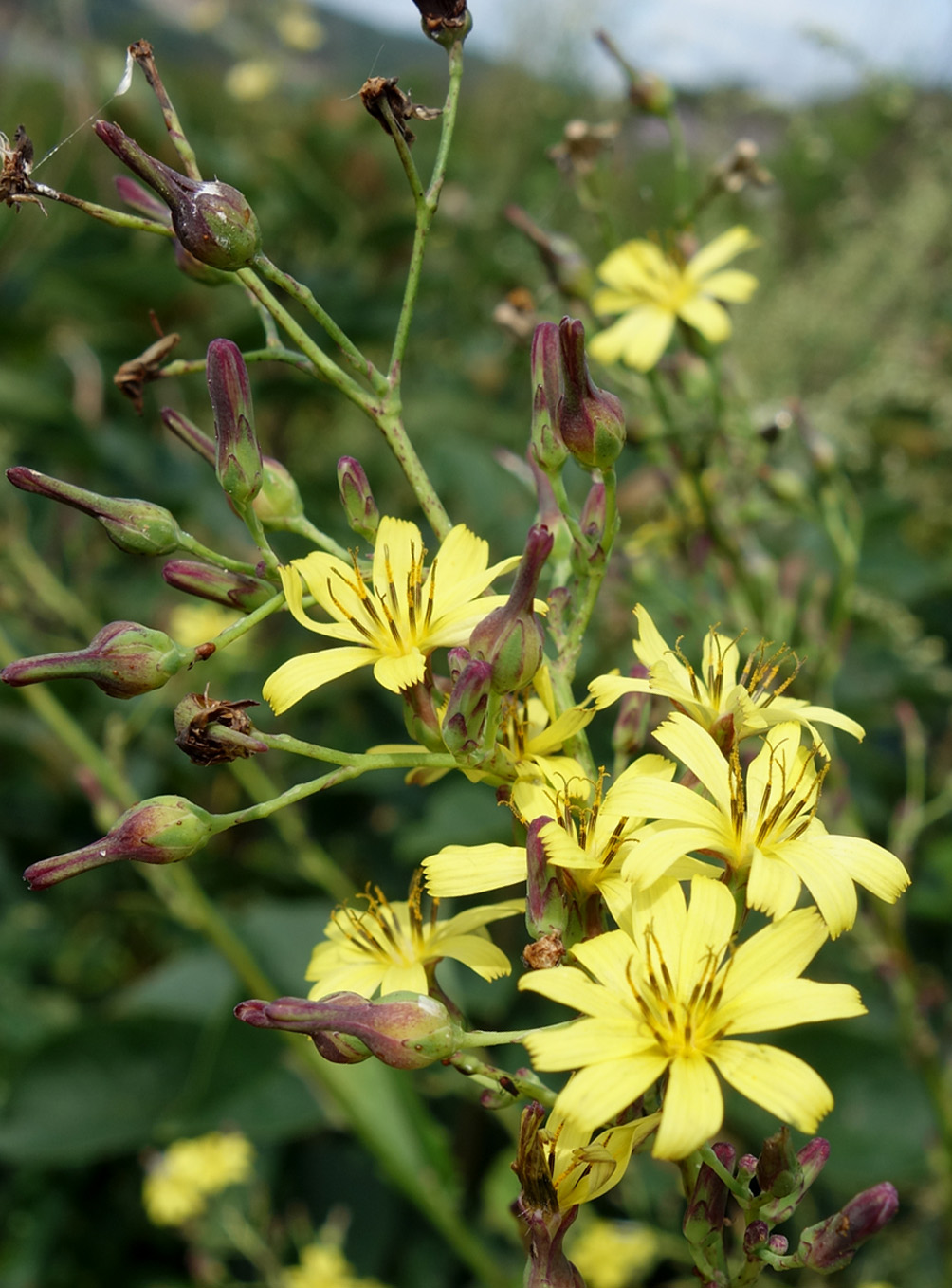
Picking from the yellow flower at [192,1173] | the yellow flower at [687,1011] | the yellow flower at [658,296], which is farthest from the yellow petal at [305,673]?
the yellow flower at [192,1173]

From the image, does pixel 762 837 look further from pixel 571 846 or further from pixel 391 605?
pixel 391 605

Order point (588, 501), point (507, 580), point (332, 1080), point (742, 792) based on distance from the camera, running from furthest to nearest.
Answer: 1. point (332, 1080)
2. point (507, 580)
3. point (588, 501)
4. point (742, 792)

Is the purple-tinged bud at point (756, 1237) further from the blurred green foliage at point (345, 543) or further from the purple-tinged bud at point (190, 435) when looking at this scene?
the blurred green foliage at point (345, 543)

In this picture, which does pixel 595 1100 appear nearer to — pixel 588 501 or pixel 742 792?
pixel 742 792

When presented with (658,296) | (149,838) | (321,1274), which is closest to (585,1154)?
(149,838)

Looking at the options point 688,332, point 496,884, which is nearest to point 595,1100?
point 496,884

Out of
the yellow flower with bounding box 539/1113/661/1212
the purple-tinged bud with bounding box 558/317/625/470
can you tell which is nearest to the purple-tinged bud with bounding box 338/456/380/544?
the purple-tinged bud with bounding box 558/317/625/470
